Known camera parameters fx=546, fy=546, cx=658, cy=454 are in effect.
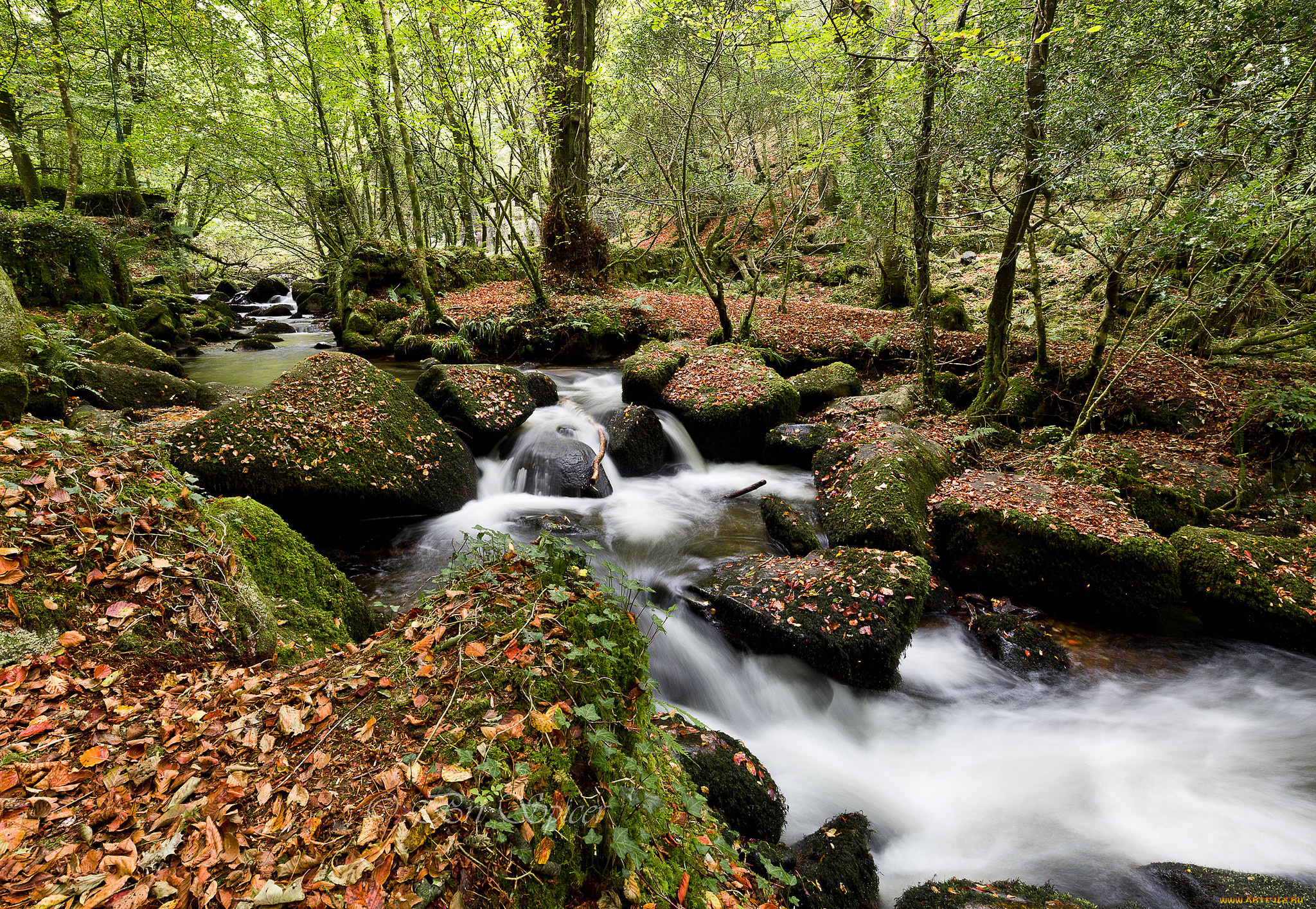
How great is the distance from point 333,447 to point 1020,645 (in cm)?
793

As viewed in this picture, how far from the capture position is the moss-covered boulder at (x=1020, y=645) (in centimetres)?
569

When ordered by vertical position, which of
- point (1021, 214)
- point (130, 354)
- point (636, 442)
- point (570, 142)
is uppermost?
point (570, 142)

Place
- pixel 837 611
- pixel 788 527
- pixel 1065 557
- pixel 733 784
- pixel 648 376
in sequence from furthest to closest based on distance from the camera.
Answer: pixel 648 376 < pixel 788 527 < pixel 1065 557 < pixel 837 611 < pixel 733 784

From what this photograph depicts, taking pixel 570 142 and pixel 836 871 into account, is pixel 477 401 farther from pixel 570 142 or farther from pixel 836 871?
pixel 570 142

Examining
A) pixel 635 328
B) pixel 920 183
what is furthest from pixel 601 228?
pixel 920 183

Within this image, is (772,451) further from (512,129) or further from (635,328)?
(512,129)

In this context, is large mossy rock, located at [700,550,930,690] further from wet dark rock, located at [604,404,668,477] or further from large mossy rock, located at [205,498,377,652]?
wet dark rock, located at [604,404,668,477]

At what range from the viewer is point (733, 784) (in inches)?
143

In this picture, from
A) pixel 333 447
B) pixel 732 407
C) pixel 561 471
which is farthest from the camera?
pixel 732 407

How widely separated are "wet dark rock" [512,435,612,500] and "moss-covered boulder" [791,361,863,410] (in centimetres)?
477

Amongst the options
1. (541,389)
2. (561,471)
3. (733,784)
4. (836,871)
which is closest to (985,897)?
(836,871)

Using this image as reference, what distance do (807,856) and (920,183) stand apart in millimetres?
9369

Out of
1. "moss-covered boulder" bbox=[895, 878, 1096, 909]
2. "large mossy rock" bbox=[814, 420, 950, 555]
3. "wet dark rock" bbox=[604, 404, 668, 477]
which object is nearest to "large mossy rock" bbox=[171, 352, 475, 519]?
"wet dark rock" bbox=[604, 404, 668, 477]

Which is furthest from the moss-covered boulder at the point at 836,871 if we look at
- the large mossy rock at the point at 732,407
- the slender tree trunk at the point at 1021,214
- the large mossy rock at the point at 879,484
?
the slender tree trunk at the point at 1021,214
